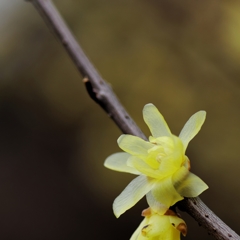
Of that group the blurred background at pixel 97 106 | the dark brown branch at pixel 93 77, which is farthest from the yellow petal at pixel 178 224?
the blurred background at pixel 97 106

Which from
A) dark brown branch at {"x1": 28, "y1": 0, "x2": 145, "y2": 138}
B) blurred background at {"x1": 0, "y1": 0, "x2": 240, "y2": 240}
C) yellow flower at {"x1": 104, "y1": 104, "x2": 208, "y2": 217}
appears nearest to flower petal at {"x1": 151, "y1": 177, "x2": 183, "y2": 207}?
yellow flower at {"x1": 104, "y1": 104, "x2": 208, "y2": 217}

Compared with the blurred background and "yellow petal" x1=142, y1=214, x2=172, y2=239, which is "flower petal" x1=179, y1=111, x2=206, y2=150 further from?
the blurred background

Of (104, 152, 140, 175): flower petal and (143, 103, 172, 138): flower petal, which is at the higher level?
(143, 103, 172, 138): flower petal

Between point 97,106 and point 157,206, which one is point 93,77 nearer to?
point 157,206

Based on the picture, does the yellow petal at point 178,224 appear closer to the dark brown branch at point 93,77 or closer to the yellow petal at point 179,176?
the yellow petal at point 179,176

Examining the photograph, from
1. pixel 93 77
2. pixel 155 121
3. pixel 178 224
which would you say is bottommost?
pixel 178 224

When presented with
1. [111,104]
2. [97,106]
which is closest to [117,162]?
[111,104]

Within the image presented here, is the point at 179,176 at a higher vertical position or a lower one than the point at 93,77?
lower
